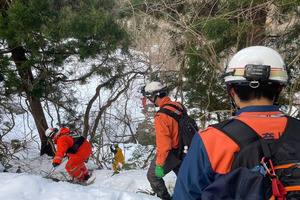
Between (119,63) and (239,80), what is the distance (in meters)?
6.94

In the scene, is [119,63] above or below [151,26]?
below

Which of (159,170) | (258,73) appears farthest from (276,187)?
(159,170)

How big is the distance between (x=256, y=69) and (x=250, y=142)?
37 centimetres

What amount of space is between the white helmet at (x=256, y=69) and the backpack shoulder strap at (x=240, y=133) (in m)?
0.22

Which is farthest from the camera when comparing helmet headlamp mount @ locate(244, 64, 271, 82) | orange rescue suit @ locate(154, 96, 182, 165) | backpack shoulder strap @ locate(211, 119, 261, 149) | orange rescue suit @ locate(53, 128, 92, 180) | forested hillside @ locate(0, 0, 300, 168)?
forested hillside @ locate(0, 0, 300, 168)

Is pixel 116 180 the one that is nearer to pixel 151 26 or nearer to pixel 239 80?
pixel 239 80

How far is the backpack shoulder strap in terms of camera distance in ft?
3.52

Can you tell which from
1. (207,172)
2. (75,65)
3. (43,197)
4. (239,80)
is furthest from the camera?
(75,65)

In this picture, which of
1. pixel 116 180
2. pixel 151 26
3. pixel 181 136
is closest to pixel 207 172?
pixel 181 136

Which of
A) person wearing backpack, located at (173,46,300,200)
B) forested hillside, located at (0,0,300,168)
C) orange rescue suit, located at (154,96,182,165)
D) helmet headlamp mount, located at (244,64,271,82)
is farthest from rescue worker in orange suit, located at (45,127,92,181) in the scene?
helmet headlamp mount, located at (244,64,271,82)

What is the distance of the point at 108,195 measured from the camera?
2047 millimetres

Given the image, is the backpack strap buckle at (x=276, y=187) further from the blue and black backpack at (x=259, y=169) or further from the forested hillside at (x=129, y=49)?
→ the forested hillside at (x=129, y=49)

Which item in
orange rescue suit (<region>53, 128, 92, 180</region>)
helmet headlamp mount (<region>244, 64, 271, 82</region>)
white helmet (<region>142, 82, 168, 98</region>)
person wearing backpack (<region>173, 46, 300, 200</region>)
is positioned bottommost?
orange rescue suit (<region>53, 128, 92, 180</region>)

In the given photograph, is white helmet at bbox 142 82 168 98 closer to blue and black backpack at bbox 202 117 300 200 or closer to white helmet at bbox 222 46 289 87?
white helmet at bbox 222 46 289 87
